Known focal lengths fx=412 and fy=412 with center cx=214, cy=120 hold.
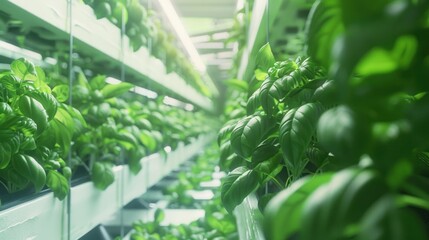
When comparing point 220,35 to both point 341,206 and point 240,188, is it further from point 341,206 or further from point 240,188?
point 341,206

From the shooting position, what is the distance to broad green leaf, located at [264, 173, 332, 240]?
39cm

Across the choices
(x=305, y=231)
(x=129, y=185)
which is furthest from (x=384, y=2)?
(x=129, y=185)

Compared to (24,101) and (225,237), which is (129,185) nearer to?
(225,237)

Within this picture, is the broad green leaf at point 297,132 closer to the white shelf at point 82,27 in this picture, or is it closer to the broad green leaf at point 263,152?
the broad green leaf at point 263,152

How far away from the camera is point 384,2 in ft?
1.07

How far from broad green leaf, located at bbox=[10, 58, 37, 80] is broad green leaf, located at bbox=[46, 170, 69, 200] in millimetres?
276

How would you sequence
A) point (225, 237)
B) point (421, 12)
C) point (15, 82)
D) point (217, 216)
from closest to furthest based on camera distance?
point (421, 12), point (15, 82), point (225, 237), point (217, 216)

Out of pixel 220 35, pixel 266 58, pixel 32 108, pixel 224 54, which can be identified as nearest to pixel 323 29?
pixel 266 58

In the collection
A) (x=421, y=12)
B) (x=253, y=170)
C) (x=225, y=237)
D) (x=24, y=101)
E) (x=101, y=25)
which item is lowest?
(x=225, y=237)

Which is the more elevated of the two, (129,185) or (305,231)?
(305,231)

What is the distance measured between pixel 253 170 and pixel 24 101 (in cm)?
57

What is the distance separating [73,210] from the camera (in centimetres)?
147

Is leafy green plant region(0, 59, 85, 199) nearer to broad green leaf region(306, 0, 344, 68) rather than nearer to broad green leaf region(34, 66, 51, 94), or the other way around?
broad green leaf region(34, 66, 51, 94)

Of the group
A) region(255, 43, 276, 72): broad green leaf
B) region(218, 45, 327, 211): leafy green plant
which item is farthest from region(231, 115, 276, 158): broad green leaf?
region(255, 43, 276, 72): broad green leaf
